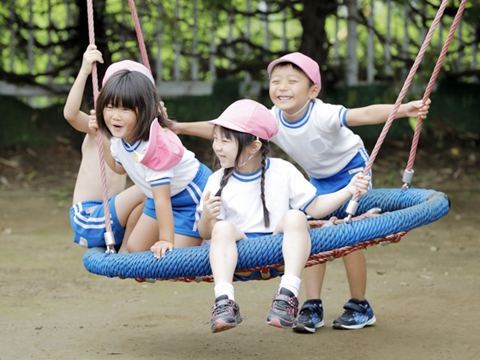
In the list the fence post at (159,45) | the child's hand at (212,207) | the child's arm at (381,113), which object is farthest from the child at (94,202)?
the fence post at (159,45)

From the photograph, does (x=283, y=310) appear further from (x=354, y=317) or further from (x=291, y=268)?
(x=354, y=317)

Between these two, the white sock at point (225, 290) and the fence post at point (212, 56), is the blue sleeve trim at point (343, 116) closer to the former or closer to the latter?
the white sock at point (225, 290)

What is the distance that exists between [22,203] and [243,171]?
4.00m

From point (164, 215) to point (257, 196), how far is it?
1.17ft

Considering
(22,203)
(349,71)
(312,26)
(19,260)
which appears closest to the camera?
(19,260)

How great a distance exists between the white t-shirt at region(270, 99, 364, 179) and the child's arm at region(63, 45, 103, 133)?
32.5 inches

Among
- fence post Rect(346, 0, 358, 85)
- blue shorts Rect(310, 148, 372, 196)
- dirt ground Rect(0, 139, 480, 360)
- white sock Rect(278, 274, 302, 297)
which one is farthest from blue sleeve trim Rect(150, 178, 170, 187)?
fence post Rect(346, 0, 358, 85)

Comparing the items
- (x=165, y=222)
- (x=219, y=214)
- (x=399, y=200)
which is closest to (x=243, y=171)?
(x=219, y=214)

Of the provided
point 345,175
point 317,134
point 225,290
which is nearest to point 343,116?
point 317,134

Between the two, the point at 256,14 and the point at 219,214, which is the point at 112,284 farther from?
the point at 256,14

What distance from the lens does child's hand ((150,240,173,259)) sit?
7.31 ft

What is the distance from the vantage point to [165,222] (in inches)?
92.6

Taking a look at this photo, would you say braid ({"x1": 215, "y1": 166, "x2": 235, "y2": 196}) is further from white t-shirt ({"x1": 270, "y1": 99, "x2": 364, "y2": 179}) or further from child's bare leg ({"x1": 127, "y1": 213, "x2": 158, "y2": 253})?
white t-shirt ({"x1": 270, "y1": 99, "x2": 364, "y2": 179})

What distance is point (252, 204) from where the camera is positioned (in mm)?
2373
